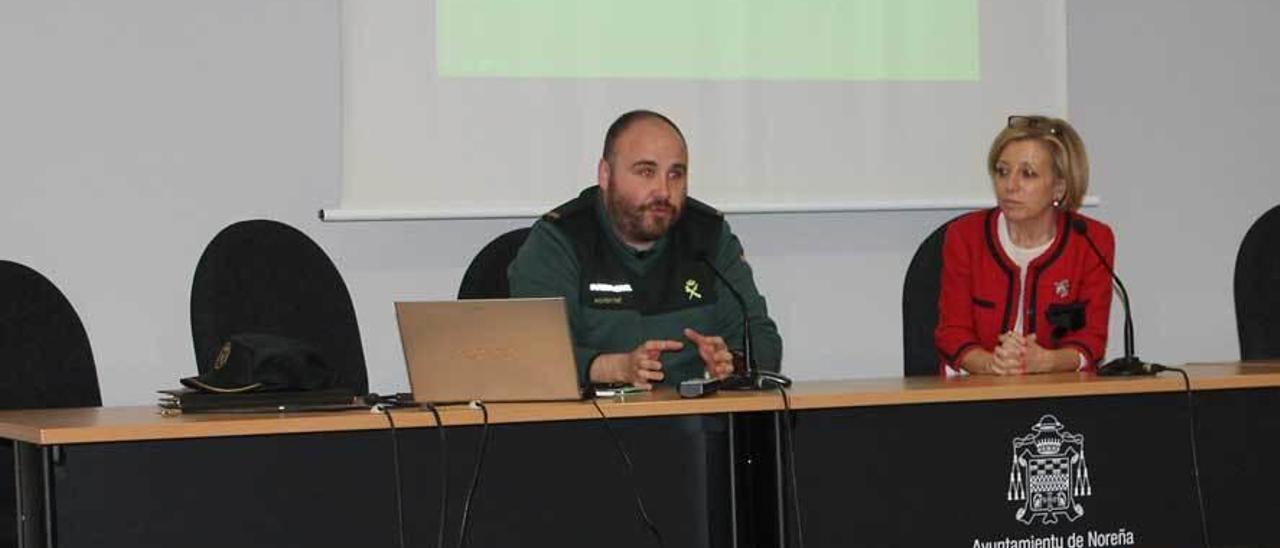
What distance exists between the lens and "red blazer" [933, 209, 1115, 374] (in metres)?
3.79

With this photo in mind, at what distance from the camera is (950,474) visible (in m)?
3.04

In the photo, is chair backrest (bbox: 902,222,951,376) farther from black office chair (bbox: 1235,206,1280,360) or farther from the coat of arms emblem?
the coat of arms emblem

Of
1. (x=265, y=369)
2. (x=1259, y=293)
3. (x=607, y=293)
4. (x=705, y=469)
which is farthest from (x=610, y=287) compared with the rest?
(x=1259, y=293)

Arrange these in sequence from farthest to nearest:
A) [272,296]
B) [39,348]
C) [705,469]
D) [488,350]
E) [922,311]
→ [922,311] < [272,296] < [39,348] < [705,469] < [488,350]

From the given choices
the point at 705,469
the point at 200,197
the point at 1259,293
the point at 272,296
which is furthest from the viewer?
the point at 200,197

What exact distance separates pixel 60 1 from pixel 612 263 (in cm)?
157

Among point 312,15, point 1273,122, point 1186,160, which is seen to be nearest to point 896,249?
point 1186,160

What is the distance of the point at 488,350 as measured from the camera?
2.85m

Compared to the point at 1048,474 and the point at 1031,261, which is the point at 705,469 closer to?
the point at 1048,474

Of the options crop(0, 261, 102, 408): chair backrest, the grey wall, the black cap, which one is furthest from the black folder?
the grey wall

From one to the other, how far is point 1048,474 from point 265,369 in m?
1.37

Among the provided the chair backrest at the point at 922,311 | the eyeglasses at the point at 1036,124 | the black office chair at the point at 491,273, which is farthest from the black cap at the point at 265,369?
the eyeglasses at the point at 1036,124

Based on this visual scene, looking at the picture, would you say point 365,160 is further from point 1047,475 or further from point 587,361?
point 1047,475

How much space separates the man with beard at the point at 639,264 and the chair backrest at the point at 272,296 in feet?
1.50
